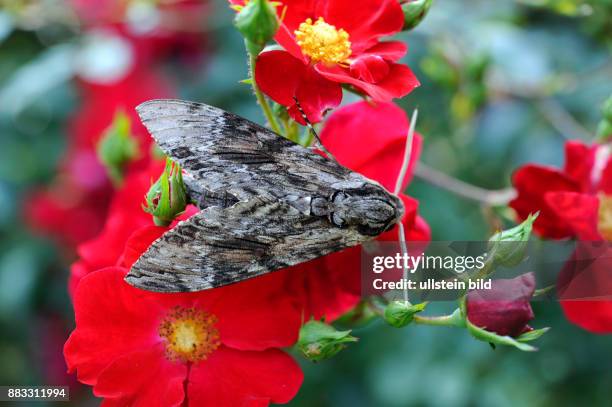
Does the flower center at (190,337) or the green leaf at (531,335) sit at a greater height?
the green leaf at (531,335)

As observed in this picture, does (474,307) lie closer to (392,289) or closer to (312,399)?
(392,289)

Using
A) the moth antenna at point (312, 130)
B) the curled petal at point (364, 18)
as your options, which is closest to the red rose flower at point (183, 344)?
the moth antenna at point (312, 130)

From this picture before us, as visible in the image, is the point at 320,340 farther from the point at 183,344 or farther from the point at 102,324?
the point at 102,324

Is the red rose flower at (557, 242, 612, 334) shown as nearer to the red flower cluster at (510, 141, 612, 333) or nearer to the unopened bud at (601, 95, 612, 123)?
the red flower cluster at (510, 141, 612, 333)

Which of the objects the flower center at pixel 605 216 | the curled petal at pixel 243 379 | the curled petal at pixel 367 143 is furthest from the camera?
the flower center at pixel 605 216

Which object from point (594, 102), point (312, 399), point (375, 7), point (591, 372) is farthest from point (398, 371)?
point (375, 7)

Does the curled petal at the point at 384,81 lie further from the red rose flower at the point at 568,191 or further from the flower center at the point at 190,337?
the flower center at the point at 190,337
